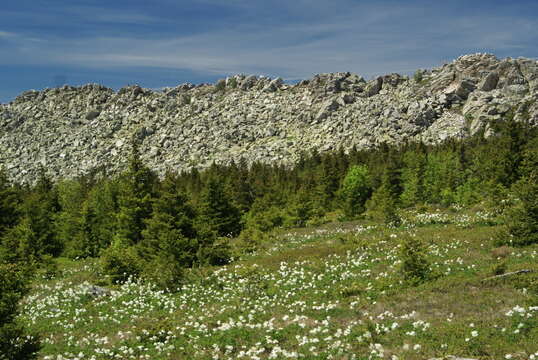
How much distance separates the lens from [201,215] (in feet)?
144

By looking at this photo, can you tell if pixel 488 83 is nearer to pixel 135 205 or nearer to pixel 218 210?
pixel 218 210

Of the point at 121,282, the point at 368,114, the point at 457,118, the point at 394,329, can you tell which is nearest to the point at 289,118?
the point at 368,114

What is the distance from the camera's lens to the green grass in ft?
39.7

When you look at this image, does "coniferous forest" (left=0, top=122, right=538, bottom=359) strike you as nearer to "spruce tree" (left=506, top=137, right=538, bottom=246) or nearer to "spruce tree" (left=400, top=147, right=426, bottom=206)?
"spruce tree" (left=506, top=137, right=538, bottom=246)

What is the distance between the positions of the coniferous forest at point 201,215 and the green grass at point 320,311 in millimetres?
1809

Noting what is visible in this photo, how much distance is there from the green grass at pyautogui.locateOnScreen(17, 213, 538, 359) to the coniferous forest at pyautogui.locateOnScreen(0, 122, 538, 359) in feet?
5.93

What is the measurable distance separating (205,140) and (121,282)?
164561 mm

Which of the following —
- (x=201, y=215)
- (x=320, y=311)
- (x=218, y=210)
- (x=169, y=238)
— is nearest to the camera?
(x=320, y=311)

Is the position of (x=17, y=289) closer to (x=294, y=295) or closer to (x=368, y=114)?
(x=294, y=295)

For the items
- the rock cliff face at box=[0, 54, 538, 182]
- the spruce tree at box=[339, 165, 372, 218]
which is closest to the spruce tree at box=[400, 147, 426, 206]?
the spruce tree at box=[339, 165, 372, 218]

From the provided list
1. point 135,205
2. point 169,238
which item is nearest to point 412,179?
point 135,205

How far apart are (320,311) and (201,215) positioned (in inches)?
1154

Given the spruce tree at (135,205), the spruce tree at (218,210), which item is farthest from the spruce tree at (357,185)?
the spruce tree at (135,205)

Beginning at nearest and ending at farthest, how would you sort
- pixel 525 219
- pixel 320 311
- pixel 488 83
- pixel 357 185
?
pixel 320 311 < pixel 525 219 < pixel 357 185 < pixel 488 83
